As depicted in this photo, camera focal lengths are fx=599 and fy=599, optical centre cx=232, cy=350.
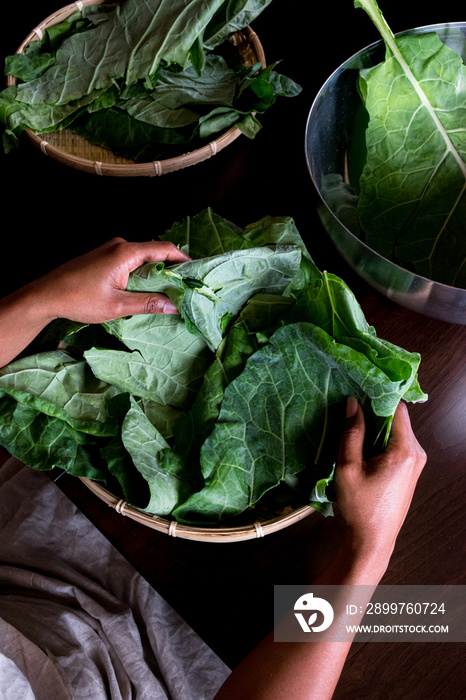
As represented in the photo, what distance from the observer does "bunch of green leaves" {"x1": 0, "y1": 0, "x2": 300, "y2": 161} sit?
115 centimetres

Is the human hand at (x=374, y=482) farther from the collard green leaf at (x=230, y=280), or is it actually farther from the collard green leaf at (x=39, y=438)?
the collard green leaf at (x=39, y=438)

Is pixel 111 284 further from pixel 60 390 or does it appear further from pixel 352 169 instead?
pixel 352 169

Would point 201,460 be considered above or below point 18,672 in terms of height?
above

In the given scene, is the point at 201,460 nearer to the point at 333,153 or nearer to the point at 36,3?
the point at 333,153

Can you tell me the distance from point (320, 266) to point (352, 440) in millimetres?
406

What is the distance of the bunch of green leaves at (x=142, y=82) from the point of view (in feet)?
3.77

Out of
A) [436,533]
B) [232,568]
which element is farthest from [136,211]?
[436,533]

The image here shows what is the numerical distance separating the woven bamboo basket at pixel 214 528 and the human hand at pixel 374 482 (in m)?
0.08

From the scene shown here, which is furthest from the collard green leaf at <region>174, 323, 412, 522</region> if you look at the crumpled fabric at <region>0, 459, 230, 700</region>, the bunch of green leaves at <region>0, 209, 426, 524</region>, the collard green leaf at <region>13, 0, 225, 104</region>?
the collard green leaf at <region>13, 0, 225, 104</region>

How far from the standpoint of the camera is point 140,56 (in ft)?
3.77

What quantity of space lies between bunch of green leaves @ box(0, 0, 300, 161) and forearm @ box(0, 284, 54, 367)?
46 cm

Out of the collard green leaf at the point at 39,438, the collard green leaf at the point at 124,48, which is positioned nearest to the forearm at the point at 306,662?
the collard green leaf at the point at 39,438

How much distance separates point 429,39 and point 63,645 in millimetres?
1154

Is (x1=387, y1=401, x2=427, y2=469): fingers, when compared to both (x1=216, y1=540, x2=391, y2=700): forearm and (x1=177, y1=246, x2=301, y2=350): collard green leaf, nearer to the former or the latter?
(x1=216, y1=540, x2=391, y2=700): forearm
